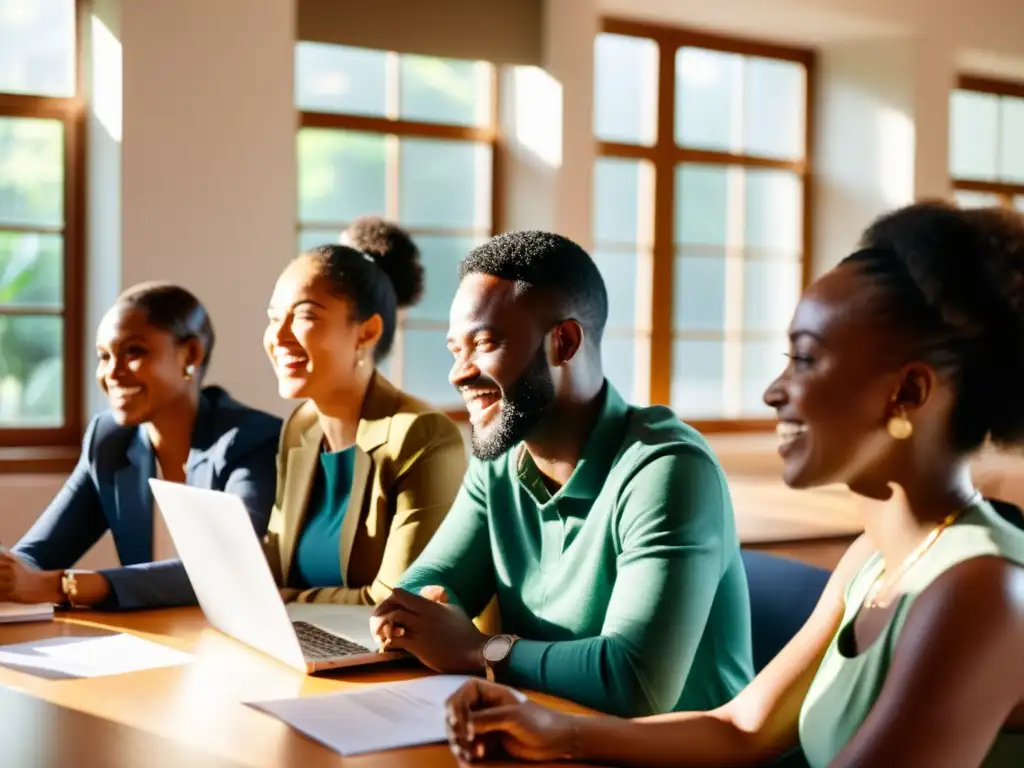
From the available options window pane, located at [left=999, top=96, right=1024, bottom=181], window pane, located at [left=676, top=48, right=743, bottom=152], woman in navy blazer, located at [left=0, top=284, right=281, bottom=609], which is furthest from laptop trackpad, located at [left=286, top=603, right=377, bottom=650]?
window pane, located at [left=999, top=96, right=1024, bottom=181]

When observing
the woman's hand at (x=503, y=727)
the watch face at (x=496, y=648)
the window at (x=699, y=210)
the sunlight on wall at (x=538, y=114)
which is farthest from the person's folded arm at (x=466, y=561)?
the window at (x=699, y=210)

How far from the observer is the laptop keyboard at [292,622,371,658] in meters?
1.82

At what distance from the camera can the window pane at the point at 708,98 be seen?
5902 mm

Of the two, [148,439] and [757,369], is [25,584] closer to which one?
[148,439]

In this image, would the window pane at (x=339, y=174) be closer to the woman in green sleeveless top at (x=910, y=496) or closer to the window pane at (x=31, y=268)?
the window pane at (x=31, y=268)

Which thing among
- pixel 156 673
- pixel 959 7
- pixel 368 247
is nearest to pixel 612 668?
pixel 156 673

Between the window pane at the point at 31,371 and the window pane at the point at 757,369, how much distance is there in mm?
3119

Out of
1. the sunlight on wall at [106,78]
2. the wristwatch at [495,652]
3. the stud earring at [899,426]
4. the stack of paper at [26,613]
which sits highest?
the sunlight on wall at [106,78]

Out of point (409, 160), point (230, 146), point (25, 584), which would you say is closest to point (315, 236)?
point (409, 160)

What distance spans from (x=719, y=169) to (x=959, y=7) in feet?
4.73

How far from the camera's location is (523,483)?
6.39 feet

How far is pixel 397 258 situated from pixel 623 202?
2.67m

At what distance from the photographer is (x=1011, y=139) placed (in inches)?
269

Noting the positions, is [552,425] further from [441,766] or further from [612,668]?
[441,766]
